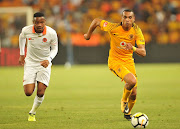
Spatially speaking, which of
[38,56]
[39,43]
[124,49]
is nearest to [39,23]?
[39,43]

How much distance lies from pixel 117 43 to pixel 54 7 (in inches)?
849

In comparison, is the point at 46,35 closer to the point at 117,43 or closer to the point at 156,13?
the point at 117,43

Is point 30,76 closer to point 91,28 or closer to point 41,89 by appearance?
point 41,89

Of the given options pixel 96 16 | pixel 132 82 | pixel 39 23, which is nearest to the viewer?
pixel 132 82

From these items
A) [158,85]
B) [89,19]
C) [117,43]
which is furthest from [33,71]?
[89,19]

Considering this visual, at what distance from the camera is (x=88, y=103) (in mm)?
11977

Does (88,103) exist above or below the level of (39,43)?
below

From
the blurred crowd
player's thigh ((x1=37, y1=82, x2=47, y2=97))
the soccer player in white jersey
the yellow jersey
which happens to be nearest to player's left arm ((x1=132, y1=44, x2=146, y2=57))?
the yellow jersey

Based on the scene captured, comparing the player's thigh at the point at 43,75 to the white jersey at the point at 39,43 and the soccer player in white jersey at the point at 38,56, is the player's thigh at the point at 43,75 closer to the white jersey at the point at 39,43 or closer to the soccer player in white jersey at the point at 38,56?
the soccer player in white jersey at the point at 38,56

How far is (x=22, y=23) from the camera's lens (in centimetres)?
2730

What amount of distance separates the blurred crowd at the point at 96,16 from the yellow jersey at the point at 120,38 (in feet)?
59.4

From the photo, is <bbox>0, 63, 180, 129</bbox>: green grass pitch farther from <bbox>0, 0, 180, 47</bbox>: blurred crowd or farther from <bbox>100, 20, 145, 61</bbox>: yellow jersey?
<bbox>0, 0, 180, 47</bbox>: blurred crowd

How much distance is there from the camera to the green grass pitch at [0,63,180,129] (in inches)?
333

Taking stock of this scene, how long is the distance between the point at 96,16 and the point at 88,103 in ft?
59.9
